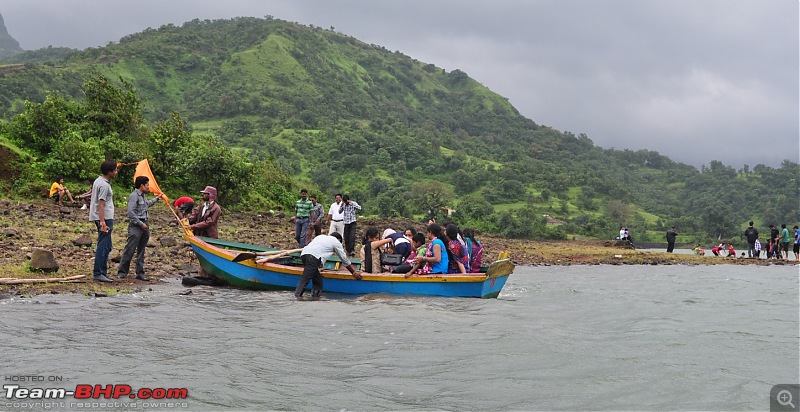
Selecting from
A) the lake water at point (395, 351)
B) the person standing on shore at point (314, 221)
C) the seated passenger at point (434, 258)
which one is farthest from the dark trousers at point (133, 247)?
the person standing on shore at point (314, 221)

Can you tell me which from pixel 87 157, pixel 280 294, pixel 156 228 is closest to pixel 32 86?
pixel 87 157

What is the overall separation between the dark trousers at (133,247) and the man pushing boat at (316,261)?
290cm

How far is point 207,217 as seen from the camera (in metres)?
13.4

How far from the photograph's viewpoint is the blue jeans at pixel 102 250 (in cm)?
1070

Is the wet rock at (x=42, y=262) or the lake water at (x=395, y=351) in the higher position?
the wet rock at (x=42, y=262)

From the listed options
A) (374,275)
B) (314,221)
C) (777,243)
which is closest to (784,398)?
(374,275)

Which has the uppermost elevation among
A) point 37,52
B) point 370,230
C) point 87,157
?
point 37,52

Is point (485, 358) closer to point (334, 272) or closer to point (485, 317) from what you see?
point (485, 317)

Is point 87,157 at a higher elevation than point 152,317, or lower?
higher

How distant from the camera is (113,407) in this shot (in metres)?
4.99

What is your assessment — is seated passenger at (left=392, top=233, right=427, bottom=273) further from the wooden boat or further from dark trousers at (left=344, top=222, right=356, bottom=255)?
dark trousers at (left=344, top=222, right=356, bottom=255)

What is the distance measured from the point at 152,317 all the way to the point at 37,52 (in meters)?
140

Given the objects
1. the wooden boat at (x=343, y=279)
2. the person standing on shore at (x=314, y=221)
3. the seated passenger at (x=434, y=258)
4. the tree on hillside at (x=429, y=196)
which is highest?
the tree on hillside at (x=429, y=196)

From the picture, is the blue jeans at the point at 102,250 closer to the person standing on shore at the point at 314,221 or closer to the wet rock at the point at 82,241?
the wet rock at the point at 82,241
